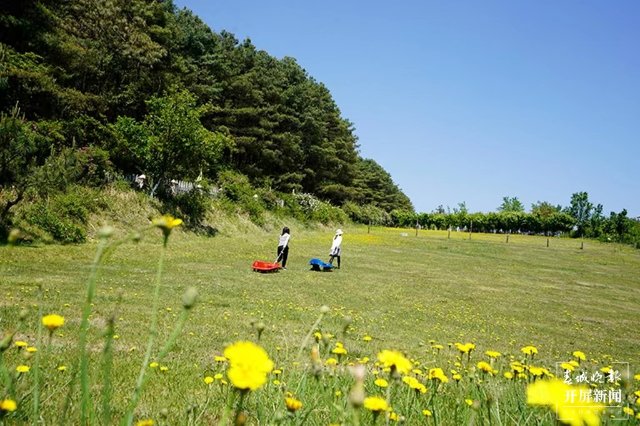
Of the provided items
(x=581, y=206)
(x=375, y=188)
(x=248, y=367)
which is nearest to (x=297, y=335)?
(x=248, y=367)

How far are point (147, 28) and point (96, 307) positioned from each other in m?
22.6

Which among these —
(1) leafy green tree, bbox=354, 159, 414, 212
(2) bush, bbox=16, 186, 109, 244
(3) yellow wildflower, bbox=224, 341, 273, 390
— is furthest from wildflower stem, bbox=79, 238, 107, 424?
(1) leafy green tree, bbox=354, 159, 414, 212

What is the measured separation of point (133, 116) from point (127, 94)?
188 cm

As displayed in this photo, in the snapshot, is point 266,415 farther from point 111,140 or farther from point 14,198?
point 111,140

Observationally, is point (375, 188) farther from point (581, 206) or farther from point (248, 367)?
point (248, 367)

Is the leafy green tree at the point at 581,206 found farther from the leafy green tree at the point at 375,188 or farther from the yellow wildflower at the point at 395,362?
the yellow wildflower at the point at 395,362

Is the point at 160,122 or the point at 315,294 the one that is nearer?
the point at 315,294

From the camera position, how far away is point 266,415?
2430mm

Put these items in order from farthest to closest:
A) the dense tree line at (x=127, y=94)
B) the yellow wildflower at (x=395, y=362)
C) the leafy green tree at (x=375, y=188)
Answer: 1. the leafy green tree at (x=375, y=188)
2. the dense tree line at (x=127, y=94)
3. the yellow wildflower at (x=395, y=362)

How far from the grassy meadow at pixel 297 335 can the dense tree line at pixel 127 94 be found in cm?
463

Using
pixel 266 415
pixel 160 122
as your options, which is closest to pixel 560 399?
pixel 266 415

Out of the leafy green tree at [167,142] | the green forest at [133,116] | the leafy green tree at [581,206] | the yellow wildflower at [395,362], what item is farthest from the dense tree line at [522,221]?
the yellow wildflower at [395,362]

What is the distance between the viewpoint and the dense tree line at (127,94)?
1580cm

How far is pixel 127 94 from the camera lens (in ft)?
77.5
